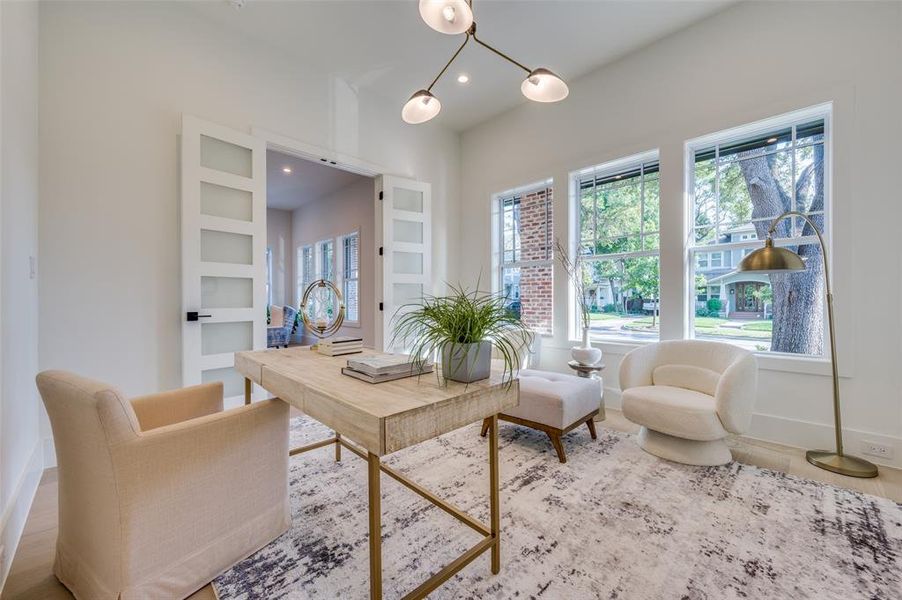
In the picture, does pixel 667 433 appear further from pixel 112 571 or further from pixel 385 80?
pixel 385 80

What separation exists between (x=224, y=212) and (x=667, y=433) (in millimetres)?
3630

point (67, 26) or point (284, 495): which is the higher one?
point (67, 26)

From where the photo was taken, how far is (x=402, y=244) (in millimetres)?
4172

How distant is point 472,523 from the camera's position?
147 centimetres

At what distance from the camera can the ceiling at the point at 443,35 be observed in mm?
2850

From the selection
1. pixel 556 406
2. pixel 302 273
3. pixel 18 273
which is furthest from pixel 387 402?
pixel 302 273

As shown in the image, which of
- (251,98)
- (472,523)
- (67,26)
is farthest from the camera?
(251,98)

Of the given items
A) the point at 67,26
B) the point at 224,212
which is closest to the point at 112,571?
the point at 224,212

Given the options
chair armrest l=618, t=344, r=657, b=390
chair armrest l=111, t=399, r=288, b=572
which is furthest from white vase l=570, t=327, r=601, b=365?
chair armrest l=111, t=399, r=288, b=572

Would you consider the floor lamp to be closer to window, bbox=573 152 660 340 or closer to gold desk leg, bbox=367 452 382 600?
window, bbox=573 152 660 340

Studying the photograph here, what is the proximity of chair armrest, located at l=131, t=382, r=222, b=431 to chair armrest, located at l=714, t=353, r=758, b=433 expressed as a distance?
283cm

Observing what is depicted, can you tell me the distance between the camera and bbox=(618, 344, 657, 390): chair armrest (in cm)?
271

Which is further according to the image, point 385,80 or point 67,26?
point 385,80

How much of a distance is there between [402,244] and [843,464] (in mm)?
3905
